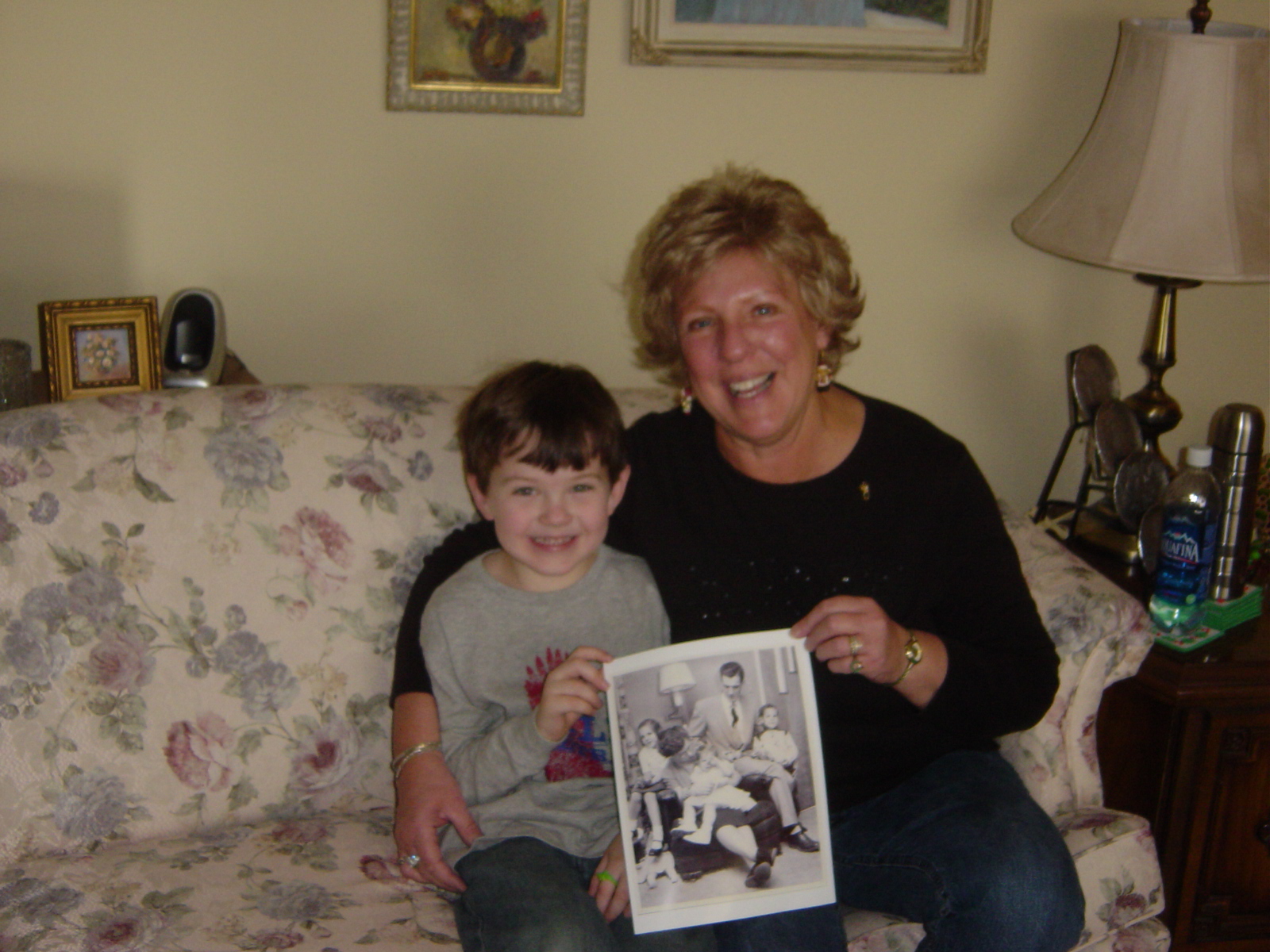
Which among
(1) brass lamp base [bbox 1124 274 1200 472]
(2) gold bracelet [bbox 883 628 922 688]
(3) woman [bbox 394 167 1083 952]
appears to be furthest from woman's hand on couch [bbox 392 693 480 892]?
(1) brass lamp base [bbox 1124 274 1200 472]

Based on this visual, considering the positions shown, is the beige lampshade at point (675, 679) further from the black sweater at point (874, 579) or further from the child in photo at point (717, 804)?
the black sweater at point (874, 579)

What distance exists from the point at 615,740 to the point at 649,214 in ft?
3.73

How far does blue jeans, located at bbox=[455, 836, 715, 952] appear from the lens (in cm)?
123

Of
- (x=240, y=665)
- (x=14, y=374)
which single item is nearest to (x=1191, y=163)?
(x=240, y=665)

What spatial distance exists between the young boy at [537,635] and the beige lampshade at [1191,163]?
3.03 feet

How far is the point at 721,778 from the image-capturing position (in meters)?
1.28

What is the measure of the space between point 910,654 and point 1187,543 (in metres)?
0.66

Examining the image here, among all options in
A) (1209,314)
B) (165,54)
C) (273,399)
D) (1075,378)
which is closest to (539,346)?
(273,399)

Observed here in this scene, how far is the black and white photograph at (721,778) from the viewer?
1261mm

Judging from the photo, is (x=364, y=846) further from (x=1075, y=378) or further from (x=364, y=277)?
(x=1075, y=378)

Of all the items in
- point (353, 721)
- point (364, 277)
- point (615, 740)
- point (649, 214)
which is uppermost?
point (649, 214)

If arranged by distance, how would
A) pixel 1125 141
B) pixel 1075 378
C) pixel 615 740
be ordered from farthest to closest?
pixel 1075 378
pixel 1125 141
pixel 615 740

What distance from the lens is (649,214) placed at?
2111 mm

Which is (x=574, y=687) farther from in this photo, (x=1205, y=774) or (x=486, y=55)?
(x=486, y=55)
